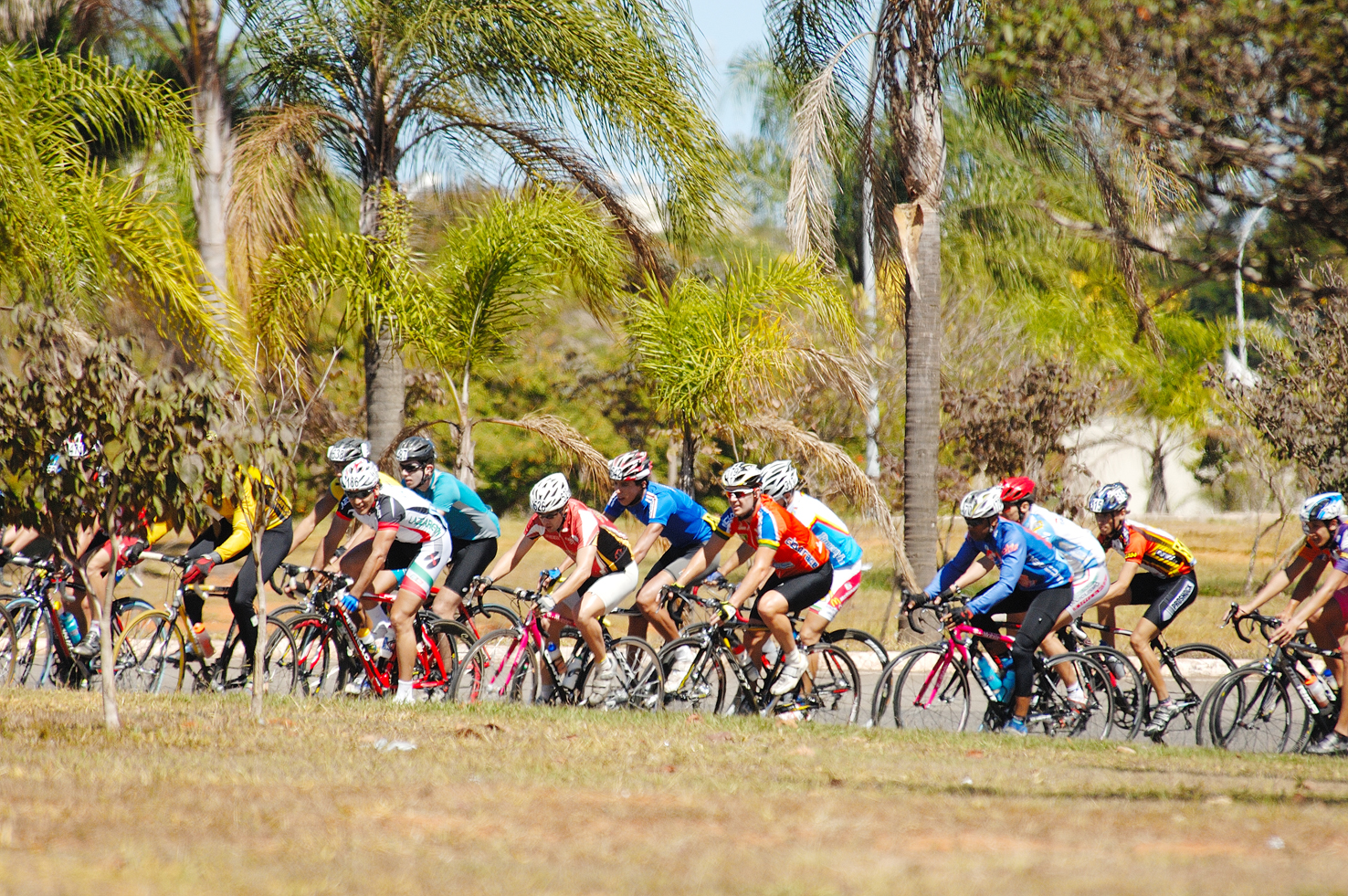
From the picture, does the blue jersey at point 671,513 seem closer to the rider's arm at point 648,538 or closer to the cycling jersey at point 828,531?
the rider's arm at point 648,538

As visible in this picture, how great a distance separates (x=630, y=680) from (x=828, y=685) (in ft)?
5.06

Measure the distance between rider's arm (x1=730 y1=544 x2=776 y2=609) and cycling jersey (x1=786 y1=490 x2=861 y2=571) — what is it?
497mm

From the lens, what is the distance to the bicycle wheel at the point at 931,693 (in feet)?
32.0

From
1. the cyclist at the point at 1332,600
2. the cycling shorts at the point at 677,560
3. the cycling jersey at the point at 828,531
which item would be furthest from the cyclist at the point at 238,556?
the cyclist at the point at 1332,600

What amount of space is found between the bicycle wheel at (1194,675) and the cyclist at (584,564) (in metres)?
4.00

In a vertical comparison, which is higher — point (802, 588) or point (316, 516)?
point (316, 516)

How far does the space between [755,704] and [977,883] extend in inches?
226

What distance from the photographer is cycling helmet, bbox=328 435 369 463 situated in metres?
10.4

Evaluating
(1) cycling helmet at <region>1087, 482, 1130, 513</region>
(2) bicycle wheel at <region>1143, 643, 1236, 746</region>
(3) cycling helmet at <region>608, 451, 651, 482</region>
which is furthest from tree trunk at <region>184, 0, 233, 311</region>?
(2) bicycle wheel at <region>1143, 643, 1236, 746</region>

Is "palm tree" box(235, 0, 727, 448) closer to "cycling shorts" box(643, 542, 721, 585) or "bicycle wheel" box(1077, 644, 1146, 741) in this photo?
"cycling shorts" box(643, 542, 721, 585)

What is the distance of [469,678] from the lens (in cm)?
1023

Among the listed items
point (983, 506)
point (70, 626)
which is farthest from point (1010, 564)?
point (70, 626)

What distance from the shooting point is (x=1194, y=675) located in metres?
11.1

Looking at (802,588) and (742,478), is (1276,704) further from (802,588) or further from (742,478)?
(742,478)
